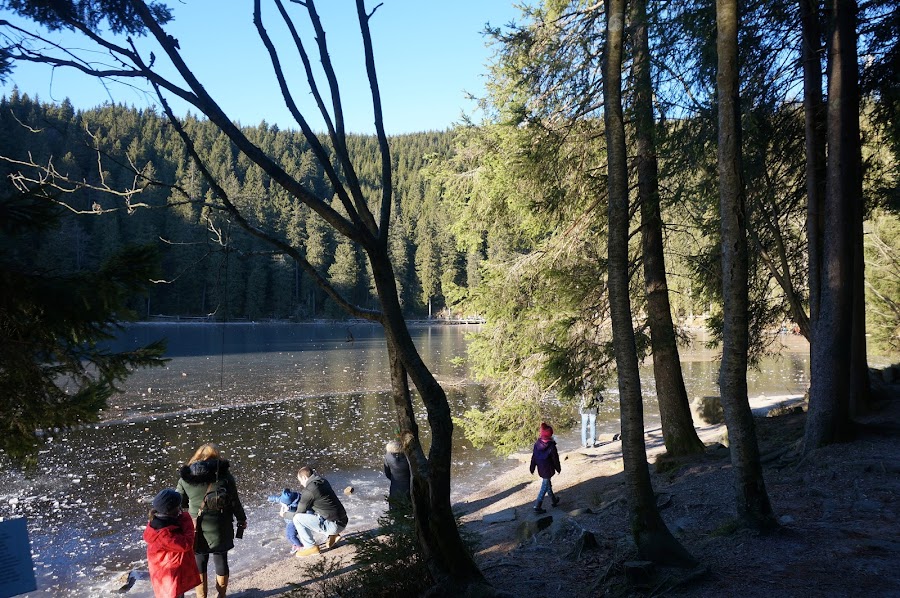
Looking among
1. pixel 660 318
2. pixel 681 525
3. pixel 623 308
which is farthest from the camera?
pixel 660 318

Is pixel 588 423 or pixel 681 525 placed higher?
pixel 681 525

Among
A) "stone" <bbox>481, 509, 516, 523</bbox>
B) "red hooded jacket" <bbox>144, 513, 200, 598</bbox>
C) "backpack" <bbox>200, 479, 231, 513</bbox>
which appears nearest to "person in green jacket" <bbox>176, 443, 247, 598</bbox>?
"backpack" <bbox>200, 479, 231, 513</bbox>

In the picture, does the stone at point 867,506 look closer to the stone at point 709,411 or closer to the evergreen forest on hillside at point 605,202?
the evergreen forest on hillside at point 605,202

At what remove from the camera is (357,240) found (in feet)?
13.3

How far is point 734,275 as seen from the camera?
4.84 meters

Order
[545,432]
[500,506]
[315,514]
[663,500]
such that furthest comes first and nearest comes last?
[500,506]
[545,432]
[315,514]
[663,500]

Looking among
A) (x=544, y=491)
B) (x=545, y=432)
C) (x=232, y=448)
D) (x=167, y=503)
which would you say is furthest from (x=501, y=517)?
(x=232, y=448)

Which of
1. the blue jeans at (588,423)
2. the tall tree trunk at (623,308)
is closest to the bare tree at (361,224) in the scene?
the tall tree trunk at (623,308)

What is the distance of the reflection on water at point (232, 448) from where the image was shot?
964cm

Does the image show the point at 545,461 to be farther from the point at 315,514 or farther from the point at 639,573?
the point at 639,573

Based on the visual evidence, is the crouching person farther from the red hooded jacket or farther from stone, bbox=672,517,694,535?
stone, bbox=672,517,694,535

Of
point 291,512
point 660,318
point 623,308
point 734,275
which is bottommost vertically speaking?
point 291,512

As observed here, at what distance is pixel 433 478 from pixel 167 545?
2.78 metres

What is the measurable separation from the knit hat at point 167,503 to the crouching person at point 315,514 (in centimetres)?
298
